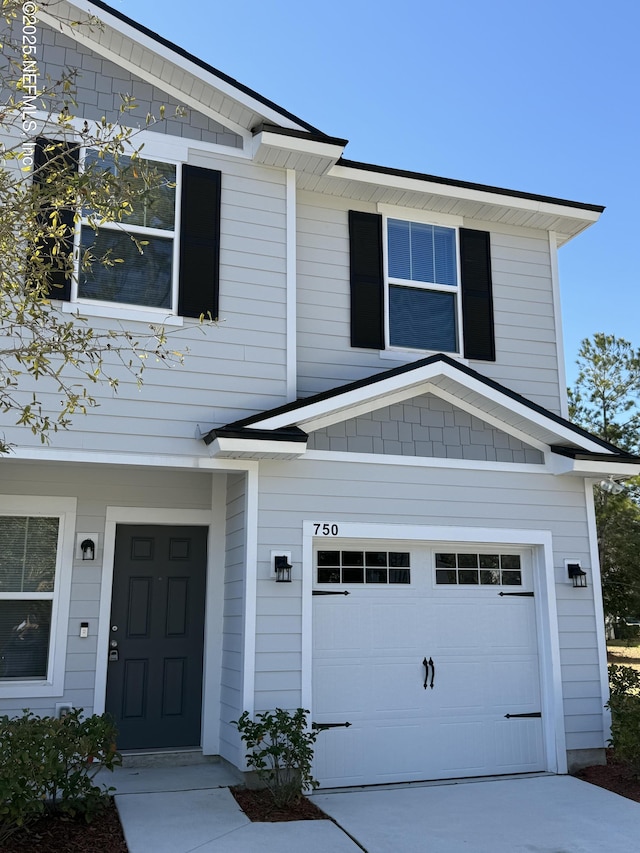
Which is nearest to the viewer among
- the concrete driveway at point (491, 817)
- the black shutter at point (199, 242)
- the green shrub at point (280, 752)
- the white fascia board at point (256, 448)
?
the concrete driveway at point (491, 817)

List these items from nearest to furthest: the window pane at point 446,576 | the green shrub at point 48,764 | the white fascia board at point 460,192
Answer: the green shrub at point 48,764 → the window pane at point 446,576 → the white fascia board at point 460,192

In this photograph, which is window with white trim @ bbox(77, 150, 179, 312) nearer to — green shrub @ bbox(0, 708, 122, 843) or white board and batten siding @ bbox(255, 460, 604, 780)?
white board and batten siding @ bbox(255, 460, 604, 780)

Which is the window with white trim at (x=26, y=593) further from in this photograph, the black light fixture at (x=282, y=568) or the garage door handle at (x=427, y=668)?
the garage door handle at (x=427, y=668)

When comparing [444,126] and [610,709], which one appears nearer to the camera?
[610,709]

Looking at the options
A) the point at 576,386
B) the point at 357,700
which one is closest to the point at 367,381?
the point at 357,700

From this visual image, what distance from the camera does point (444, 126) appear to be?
12469 millimetres

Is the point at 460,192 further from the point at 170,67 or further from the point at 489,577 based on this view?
the point at 489,577

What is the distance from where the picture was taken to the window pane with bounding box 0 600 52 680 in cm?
748

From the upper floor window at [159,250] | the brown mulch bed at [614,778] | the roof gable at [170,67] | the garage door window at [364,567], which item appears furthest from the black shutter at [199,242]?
the brown mulch bed at [614,778]

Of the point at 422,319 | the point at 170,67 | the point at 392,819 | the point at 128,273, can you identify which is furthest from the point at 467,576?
the point at 170,67

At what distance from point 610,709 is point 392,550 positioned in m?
2.68

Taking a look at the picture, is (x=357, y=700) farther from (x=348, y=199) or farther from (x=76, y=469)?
(x=348, y=199)

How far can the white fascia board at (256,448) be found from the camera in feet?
22.4

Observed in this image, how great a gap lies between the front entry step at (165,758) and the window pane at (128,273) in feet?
13.9
